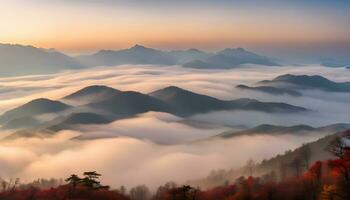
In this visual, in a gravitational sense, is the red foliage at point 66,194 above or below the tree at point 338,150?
below

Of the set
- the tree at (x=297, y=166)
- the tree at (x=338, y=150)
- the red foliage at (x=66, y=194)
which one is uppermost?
the tree at (x=338, y=150)

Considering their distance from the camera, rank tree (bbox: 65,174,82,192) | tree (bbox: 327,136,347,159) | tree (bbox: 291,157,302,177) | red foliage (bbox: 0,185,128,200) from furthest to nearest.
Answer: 1. tree (bbox: 291,157,302,177)
2. red foliage (bbox: 0,185,128,200)
3. tree (bbox: 65,174,82,192)
4. tree (bbox: 327,136,347,159)

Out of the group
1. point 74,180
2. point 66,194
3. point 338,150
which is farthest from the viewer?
point 66,194

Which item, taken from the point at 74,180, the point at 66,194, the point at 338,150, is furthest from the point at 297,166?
the point at 74,180

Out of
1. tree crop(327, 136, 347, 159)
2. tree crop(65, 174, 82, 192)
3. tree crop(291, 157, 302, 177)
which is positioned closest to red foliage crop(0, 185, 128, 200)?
tree crop(65, 174, 82, 192)

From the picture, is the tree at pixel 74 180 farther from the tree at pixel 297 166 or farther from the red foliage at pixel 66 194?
the tree at pixel 297 166

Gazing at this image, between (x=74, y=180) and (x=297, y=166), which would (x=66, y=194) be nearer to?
(x=74, y=180)

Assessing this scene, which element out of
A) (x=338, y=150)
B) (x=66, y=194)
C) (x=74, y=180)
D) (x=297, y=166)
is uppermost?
(x=338, y=150)

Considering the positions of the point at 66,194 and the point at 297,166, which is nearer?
the point at 66,194

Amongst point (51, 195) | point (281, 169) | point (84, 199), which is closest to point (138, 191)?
point (281, 169)

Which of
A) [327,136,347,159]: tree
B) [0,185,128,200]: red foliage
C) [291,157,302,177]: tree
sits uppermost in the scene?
[327,136,347,159]: tree

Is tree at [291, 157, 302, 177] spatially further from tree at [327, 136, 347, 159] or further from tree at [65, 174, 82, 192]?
tree at [65, 174, 82, 192]

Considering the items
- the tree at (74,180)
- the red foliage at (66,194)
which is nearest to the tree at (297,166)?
the red foliage at (66,194)

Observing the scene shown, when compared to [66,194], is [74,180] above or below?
above
